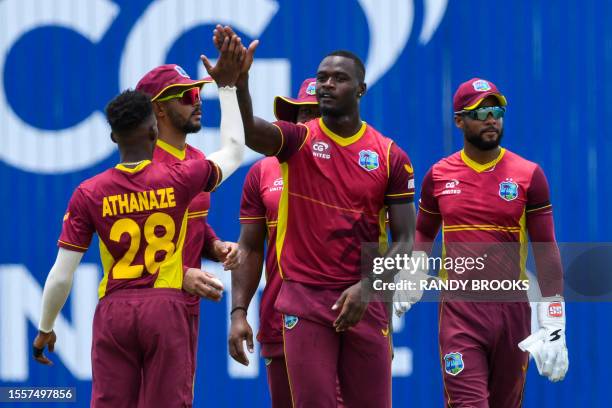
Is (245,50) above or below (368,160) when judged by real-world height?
above

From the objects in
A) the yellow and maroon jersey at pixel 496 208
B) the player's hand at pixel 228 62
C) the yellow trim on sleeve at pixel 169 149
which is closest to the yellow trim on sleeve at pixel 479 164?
the yellow and maroon jersey at pixel 496 208

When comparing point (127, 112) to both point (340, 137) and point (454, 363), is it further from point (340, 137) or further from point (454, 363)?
point (454, 363)

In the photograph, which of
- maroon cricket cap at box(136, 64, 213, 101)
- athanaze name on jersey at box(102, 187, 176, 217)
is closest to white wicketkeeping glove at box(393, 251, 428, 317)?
maroon cricket cap at box(136, 64, 213, 101)

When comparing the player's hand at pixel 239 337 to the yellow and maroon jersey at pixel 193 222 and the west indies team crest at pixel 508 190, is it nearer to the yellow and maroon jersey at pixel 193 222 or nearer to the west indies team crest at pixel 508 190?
the yellow and maroon jersey at pixel 193 222

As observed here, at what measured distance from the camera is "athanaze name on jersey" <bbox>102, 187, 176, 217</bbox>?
5332 millimetres

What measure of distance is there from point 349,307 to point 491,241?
155cm

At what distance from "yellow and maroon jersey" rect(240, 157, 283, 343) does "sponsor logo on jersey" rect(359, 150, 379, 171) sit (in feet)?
3.16

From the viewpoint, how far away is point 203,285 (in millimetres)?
5582

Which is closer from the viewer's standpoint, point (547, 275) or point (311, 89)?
point (547, 275)

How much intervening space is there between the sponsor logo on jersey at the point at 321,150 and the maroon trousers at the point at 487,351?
1.50 meters

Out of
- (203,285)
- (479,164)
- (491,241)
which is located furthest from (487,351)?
(203,285)

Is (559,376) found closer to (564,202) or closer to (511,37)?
(564,202)

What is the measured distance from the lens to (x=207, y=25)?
8711mm

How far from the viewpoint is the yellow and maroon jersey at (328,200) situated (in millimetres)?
5734
